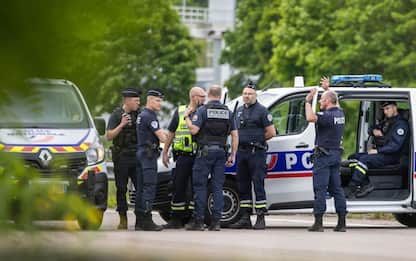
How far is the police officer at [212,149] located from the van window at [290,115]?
0.85 meters

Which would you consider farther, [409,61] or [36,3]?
[409,61]

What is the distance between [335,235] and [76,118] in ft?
9.92

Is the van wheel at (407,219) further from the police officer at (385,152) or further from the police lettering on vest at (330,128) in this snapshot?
the police lettering on vest at (330,128)

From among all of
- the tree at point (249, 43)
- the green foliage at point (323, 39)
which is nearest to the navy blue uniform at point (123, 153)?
the green foliage at point (323, 39)

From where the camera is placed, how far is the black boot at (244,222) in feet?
43.3

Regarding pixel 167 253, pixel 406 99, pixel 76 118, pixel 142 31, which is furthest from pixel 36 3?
pixel 406 99

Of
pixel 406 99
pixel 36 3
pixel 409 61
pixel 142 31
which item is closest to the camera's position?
pixel 36 3

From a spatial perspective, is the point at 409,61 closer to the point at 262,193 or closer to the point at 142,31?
the point at 262,193

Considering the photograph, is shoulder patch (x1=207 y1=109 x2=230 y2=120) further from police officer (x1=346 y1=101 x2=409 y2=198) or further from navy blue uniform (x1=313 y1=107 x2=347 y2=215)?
police officer (x1=346 y1=101 x2=409 y2=198)

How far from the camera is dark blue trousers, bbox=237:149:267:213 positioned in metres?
13.0

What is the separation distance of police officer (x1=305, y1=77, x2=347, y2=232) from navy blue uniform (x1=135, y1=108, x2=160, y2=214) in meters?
1.70

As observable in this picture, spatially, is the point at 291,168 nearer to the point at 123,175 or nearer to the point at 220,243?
the point at 123,175

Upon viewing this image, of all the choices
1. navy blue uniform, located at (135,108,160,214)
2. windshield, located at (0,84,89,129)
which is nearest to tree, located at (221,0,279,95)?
navy blue uniform, located at (135,108,160,214)

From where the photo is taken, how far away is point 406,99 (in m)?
13.5
